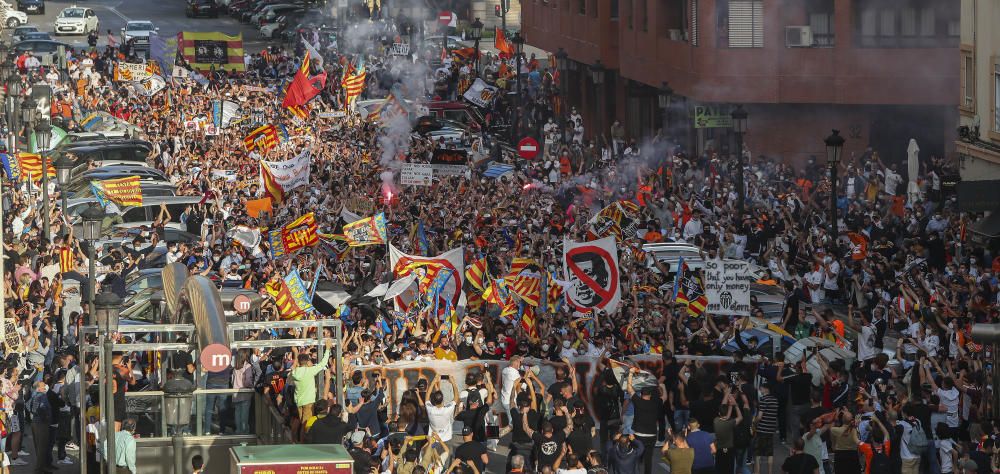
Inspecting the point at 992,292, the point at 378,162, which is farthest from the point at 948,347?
the point at 378,162

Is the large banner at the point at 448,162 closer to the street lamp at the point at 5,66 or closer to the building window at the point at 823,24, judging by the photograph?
the building window at the point at 823,24

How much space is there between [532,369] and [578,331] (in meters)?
2.61

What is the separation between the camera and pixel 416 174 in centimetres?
3806

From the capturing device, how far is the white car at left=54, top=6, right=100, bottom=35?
8081 centimetres

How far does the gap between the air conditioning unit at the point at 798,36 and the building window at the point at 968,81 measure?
27.2 ft

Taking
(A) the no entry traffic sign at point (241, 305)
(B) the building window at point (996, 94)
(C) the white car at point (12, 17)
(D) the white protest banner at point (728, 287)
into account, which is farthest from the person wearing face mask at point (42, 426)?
(C) the white car at point (12, 17)

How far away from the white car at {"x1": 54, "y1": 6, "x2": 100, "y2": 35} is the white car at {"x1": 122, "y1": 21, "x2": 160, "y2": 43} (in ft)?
18.8

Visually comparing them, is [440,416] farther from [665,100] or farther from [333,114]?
[333,114]

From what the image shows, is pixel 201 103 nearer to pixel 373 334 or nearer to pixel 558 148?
pixel 558 148

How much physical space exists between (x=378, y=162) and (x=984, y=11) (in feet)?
46.6

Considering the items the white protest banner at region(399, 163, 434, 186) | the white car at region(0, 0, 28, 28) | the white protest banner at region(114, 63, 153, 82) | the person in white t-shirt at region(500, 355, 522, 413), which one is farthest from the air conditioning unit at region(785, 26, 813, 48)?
the white car at region(0, 0, 28, 28)

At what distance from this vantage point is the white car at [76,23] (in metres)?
80.8

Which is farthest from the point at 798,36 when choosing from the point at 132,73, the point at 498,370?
the point at 498,370

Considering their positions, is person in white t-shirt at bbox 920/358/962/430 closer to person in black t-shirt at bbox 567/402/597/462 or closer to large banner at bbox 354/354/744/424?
large banner at bbox 354/354/744/424
